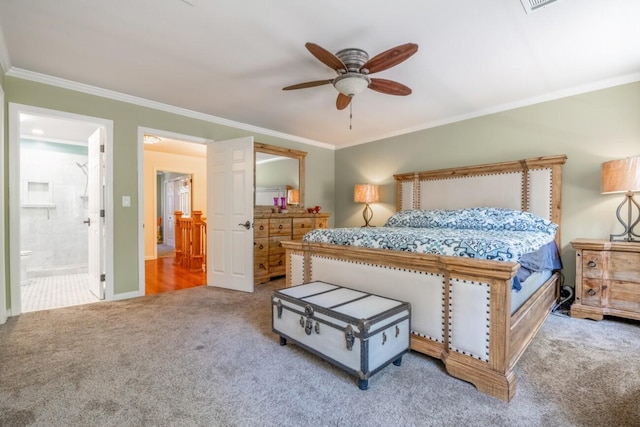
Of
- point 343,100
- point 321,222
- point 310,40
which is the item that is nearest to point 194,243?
point 321,222

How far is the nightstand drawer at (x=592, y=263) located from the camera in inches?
101

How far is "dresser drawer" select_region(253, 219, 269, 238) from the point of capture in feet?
12.9

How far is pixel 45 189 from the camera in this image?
4.87 meters

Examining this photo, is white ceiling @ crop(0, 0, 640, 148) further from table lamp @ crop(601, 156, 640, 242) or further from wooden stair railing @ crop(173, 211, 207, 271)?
wooden stair railing @ crop(173, 211, 207, 271)

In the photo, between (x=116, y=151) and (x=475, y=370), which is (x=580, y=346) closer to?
(x=475, y=370)

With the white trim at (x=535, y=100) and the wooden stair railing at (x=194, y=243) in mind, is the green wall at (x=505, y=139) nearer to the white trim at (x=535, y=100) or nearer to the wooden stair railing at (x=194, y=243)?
the white trim at (x=535, y=100)

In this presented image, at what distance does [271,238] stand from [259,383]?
8.53 ft

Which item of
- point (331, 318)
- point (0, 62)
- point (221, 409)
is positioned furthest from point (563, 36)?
point (0, 62)

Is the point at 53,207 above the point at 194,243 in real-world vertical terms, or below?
above

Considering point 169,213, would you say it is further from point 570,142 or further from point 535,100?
point 570,142

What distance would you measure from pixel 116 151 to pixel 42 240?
3.08 metres

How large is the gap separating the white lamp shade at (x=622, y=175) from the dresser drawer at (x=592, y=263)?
601 mm

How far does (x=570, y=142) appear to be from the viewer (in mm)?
3107

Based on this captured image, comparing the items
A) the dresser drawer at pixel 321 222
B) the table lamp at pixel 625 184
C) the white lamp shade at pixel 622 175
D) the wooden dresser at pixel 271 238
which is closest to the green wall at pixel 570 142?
the table lamp at pixel 625 184
